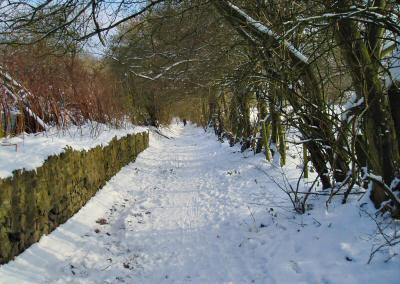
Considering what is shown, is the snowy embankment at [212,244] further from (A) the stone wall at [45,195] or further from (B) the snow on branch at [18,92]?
(B) the snow on branch at [18,92]

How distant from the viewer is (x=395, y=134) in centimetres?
425

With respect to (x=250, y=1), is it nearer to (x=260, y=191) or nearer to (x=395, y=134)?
(x=395, y=134)

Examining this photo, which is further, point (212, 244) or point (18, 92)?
point (18, 92)

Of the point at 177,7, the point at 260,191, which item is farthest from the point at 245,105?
the point at 177,7

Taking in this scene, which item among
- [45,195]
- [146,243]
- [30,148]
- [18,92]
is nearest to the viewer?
[45,195]

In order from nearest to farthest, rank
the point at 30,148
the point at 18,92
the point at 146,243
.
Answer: the point at 30,148 < the point at 146,243 < the point at 18,92

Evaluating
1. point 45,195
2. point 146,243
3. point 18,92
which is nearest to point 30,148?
point 45,195

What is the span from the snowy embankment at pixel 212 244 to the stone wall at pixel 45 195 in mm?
171

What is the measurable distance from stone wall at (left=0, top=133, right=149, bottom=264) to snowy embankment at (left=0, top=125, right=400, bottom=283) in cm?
17

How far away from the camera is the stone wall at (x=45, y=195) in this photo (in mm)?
4078

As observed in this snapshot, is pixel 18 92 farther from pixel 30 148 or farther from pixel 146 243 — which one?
pixel 146 243

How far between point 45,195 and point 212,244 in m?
2.36

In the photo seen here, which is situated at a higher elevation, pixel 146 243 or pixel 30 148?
pixel 30 148

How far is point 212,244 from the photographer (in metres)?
5.25
